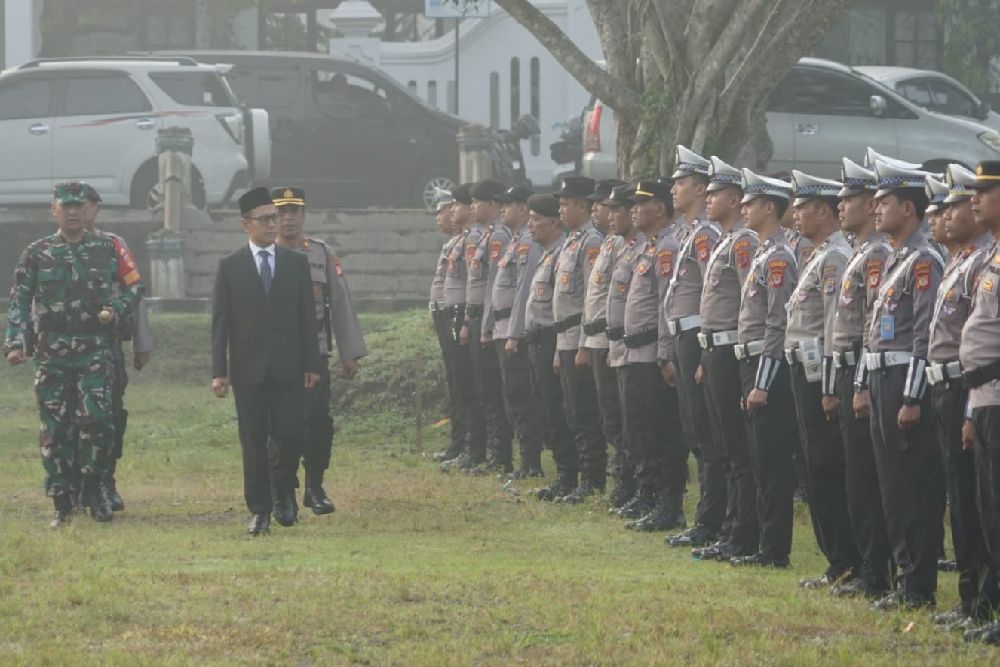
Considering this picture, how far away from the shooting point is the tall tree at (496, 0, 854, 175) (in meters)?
17.6

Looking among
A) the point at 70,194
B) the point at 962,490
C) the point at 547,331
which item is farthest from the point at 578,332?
the point at 962,490

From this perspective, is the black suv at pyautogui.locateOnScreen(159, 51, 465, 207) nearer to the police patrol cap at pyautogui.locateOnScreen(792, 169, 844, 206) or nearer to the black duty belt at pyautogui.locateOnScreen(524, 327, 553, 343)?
the black duty belt at pyautogui.locateOnScreen(524, 327, 553, 343)

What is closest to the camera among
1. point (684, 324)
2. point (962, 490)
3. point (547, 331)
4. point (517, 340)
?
point (962, 490)

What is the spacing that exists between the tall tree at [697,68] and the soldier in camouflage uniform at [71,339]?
5.62 m

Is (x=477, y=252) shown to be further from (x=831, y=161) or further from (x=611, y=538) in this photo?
(x=831, y=161)

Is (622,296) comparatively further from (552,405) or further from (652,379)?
(552,405)

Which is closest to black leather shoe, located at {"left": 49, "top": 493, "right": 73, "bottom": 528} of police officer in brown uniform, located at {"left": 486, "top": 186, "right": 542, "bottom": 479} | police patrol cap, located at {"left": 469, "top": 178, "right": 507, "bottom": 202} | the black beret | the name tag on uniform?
the black beret

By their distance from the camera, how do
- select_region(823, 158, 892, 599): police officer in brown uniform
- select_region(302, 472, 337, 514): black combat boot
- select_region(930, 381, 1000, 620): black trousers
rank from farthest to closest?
1. select_region(302, 472, 337, 514): black combat boot
2. select_region(823, 158, 892, 599): police officer in brown uniform
3. select_region(930, 381, 1000, 620): black trousers

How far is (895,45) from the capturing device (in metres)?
35.6

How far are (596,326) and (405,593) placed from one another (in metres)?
4.47

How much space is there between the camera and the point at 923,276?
944cm

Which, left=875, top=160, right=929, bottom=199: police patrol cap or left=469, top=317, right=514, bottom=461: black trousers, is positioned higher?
left=875, top=160, right=929, bottom=199: police patrol cap

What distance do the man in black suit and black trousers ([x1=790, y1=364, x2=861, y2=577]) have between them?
3538 millimetres

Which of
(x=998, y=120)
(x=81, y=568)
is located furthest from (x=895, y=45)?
(x=81, y=568)
